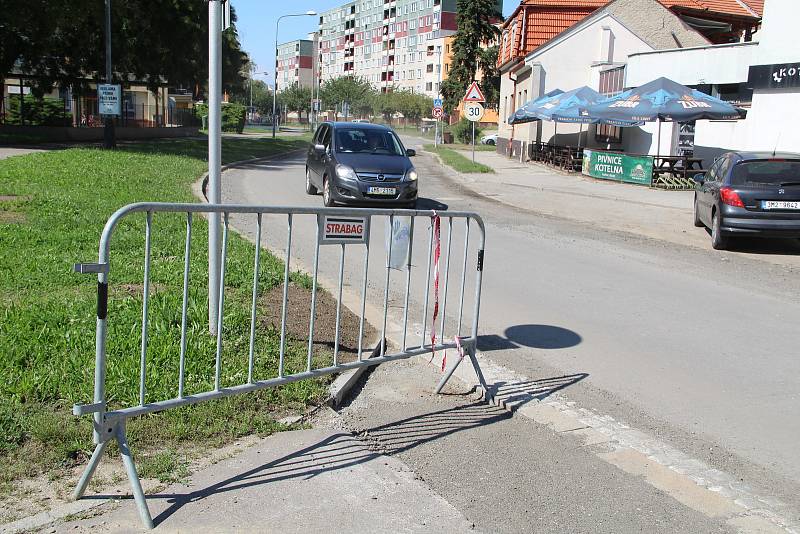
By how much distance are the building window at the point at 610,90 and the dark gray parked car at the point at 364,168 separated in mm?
18851

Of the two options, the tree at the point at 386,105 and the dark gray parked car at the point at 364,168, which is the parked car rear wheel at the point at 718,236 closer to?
the dark gray parked car at the point at 364,168

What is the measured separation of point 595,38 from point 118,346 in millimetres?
35463

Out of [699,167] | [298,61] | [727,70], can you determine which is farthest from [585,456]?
[298,61]

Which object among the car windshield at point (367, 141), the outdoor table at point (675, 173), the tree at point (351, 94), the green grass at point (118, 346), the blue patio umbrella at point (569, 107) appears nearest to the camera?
the green grass at point (118, 346)

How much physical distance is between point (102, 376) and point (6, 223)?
778 centimetres

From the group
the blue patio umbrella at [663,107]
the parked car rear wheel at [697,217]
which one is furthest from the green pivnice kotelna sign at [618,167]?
the parked car rear wheel at [697,217]

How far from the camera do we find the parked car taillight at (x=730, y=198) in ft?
42.4

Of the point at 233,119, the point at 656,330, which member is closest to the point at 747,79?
the point at 656,330

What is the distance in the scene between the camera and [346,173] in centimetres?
1622

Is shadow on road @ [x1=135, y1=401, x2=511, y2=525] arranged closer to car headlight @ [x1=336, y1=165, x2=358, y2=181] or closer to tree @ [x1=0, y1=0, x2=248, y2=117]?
car headlight @ [x1=336, y1=165, x2=358, y2=181]

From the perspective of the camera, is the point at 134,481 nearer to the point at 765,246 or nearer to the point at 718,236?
the point at 718,236

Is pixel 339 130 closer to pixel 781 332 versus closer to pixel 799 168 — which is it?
pixel 799 168

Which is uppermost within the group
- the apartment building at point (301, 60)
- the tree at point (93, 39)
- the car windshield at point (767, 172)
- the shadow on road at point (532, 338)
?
the apartment building at point (301, 60)

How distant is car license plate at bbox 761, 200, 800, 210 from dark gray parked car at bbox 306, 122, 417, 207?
6.69 m
